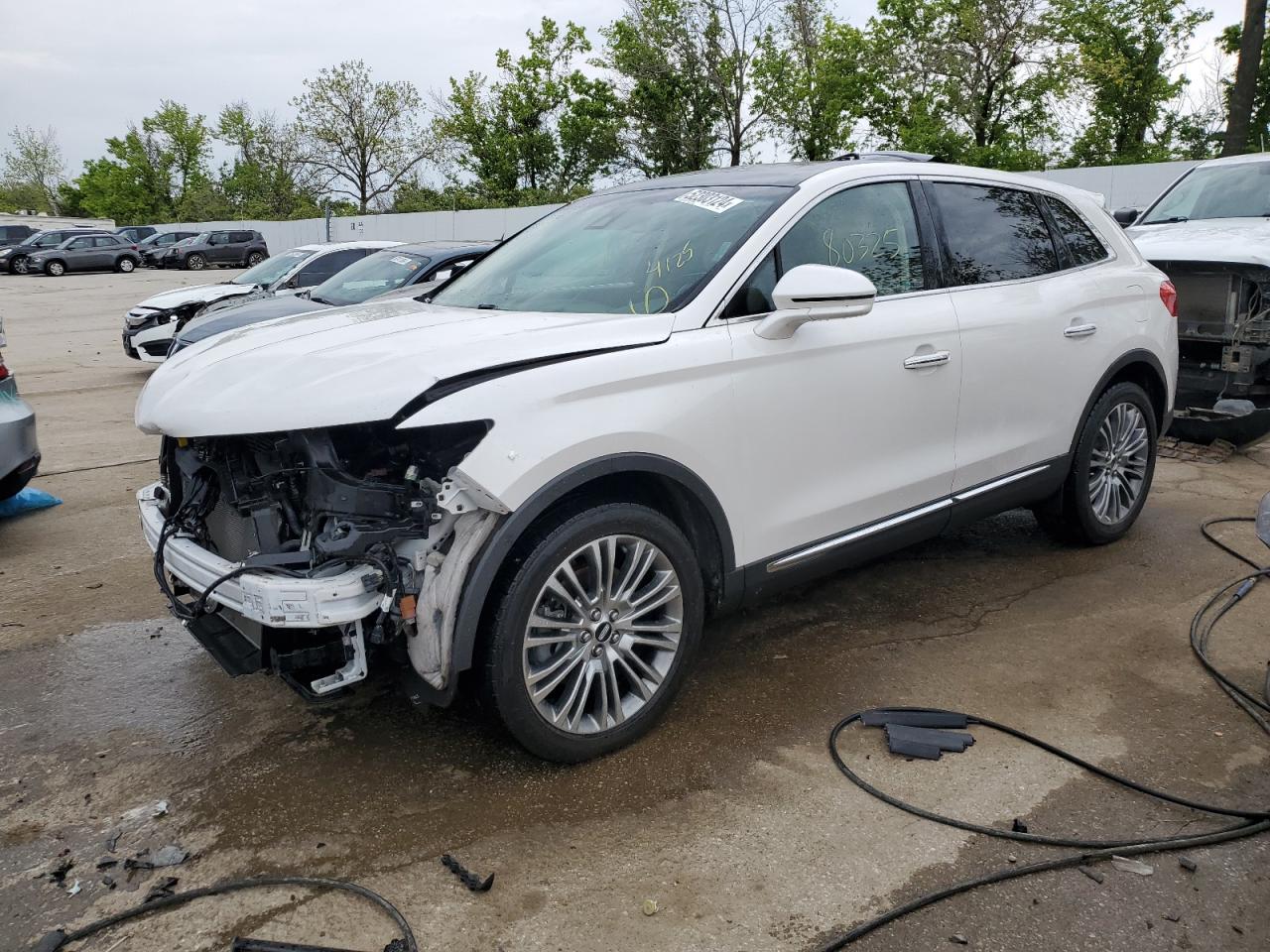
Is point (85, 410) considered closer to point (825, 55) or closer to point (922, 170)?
point (922, 170)

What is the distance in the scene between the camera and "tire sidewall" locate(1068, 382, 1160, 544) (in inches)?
187

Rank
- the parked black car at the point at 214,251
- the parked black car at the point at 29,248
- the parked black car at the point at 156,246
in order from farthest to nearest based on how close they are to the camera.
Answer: the parked black car at the point at 156,246, the parked black car at the point at 214,251, the parked black car at the point at 29,248

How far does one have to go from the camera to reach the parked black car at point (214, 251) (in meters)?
39.4

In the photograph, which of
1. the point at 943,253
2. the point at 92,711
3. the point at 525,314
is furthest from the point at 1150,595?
the point at 92,711

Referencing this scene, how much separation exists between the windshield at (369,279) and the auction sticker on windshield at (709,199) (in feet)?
18.7

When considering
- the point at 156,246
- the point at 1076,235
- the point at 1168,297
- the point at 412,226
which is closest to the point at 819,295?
the point at 1076,235

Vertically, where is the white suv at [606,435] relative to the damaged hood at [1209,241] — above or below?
below

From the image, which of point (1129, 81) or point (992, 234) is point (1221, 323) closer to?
point (992, 234)

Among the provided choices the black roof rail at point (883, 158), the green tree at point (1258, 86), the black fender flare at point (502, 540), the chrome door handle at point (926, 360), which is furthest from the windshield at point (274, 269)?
the green tree at point (1258, 86)

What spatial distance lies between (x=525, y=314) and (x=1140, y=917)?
250 centimetres

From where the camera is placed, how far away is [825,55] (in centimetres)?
4147

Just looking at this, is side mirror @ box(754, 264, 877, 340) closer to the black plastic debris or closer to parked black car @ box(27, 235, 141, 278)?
the black plastic debris

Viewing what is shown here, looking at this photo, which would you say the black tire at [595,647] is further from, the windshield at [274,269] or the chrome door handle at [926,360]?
the windshield at [274,269]

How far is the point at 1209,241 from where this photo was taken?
7.12 metres
